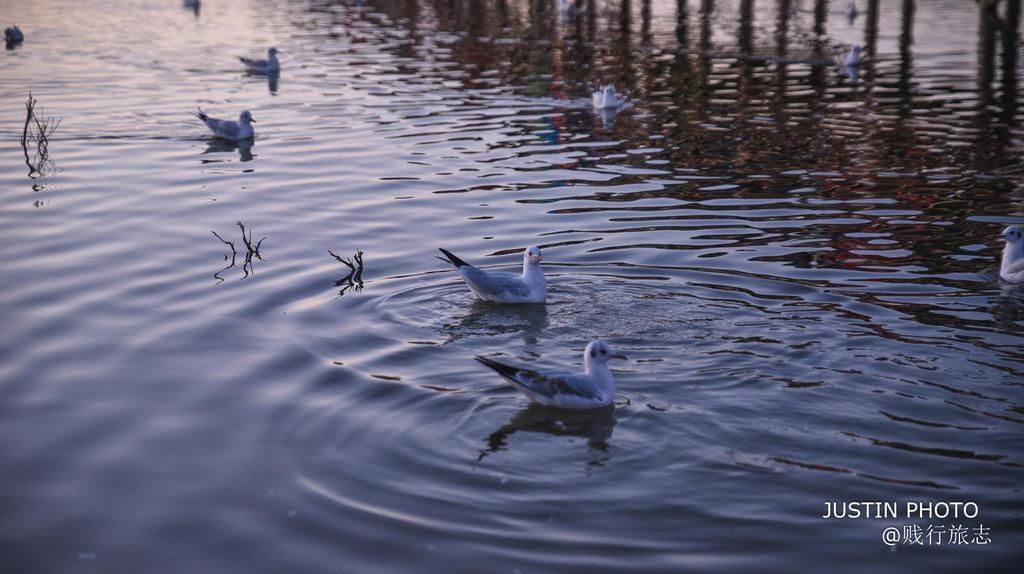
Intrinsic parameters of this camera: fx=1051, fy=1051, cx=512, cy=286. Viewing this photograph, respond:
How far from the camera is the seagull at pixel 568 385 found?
861 cm

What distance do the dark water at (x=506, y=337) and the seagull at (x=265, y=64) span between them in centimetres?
542

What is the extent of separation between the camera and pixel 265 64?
96.3 ft

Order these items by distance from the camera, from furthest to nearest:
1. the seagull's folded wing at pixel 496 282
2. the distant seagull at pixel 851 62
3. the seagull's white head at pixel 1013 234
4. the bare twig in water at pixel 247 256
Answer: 1. the distant seagull at pixel 851 62
2. the bare twig in water at pixel 247 256
3. the seagull's white head at pixel 1013 234
4. the seagull's folded wing at pixel 496 282

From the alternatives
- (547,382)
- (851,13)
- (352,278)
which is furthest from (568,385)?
(851,13)

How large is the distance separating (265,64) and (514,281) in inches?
801

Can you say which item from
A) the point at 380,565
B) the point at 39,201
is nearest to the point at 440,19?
the point at 39,201

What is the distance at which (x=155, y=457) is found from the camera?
26.9 ft

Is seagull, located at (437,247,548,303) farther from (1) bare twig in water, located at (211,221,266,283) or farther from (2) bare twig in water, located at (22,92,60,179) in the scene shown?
(2) bare twig in water, located at (22,92,60,179)

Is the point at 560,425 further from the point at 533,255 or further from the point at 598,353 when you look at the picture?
the point at 533,255

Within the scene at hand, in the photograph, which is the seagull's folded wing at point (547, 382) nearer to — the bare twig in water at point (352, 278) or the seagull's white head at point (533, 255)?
the seagull's white head at point (533, 255)

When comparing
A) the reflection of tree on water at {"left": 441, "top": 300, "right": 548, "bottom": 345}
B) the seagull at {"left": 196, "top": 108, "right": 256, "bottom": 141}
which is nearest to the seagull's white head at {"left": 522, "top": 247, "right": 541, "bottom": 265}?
the reflection of tree on water at {"left": 441, "top": 300, "right": 548, "bottom": 345}

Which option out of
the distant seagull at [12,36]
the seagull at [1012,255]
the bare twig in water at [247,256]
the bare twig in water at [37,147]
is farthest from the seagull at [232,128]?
the distant seagull at [12,36]

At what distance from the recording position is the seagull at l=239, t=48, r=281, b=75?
2916cm

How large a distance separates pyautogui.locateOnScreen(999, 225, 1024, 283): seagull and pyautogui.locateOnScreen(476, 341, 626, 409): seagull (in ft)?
18.2
